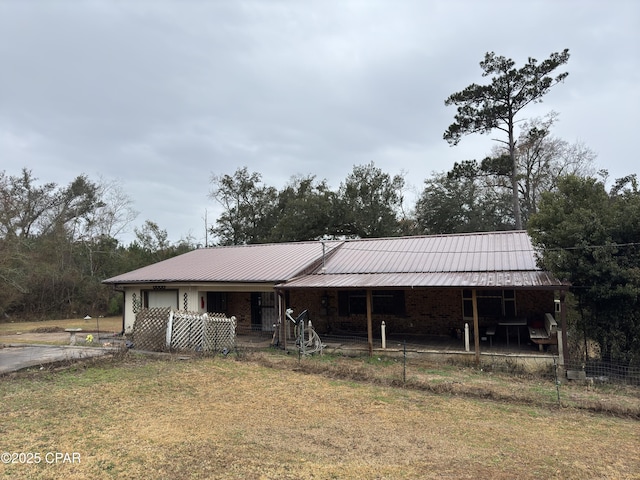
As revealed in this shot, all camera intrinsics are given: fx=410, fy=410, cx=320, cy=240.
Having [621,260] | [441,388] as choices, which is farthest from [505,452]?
[621,260]

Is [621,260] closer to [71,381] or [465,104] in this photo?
[71,381]

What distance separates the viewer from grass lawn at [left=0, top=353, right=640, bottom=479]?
183 inches

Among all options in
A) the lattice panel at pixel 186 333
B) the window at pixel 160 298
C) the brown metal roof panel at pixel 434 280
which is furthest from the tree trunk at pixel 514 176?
the lattice panel at pixel 186 333

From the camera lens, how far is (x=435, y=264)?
14352 millimetres

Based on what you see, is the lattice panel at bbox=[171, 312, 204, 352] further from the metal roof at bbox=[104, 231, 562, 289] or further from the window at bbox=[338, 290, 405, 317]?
the window at bbox=[338, 290, 405, 317]

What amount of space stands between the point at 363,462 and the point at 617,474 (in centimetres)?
290

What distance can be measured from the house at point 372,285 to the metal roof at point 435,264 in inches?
1.2

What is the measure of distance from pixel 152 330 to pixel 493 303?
10.8 meters

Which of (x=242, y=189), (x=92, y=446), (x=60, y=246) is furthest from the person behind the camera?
(x=242, y=189)

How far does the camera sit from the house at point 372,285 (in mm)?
12672

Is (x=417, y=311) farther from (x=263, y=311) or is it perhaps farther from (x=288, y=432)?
(x=288, y=432)

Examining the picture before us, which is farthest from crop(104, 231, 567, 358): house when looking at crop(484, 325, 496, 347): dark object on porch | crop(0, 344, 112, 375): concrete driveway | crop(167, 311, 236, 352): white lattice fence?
crop(0, 344, 112, 375): concrete driveway

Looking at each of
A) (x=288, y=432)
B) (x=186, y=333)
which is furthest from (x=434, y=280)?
(x=288, y=432)

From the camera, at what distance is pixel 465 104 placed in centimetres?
2680
